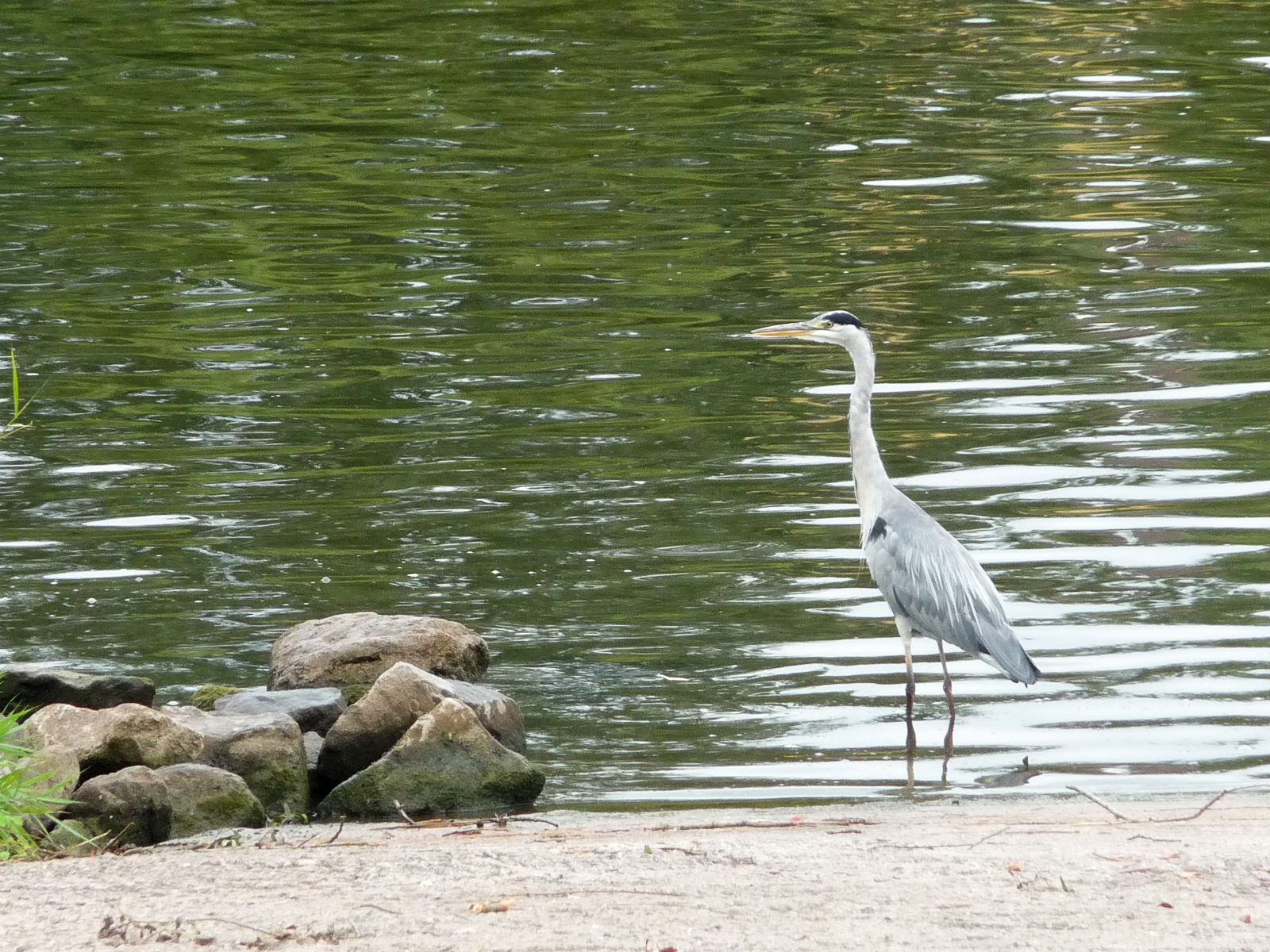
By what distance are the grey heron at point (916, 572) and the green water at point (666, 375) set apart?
10.7 inches

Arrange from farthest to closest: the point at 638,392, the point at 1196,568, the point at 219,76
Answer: the point at 219,76, the point at 638,392, the point at 1196,568

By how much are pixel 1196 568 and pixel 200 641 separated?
177 inches

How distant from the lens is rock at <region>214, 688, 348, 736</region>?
7.42 meters

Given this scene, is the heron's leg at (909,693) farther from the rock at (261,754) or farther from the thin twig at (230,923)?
the thin twig at (230,923)

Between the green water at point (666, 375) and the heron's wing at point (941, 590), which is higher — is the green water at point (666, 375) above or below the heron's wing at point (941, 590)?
below

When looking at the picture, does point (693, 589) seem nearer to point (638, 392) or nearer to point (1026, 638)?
point (1026, 638)

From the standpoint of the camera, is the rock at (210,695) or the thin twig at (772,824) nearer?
the thin twig at (772,824)

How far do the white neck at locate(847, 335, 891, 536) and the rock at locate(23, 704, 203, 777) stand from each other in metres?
3.30

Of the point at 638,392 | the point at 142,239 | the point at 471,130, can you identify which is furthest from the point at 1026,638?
the point at 471,130

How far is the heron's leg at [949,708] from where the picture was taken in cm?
746

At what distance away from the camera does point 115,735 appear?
6.71 meters

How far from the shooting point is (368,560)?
32.0ft

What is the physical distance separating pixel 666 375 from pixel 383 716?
20.3 feet

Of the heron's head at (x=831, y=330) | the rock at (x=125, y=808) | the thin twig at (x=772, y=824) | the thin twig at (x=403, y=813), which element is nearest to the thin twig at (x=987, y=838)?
the thin twig at (x=772, y=824)
